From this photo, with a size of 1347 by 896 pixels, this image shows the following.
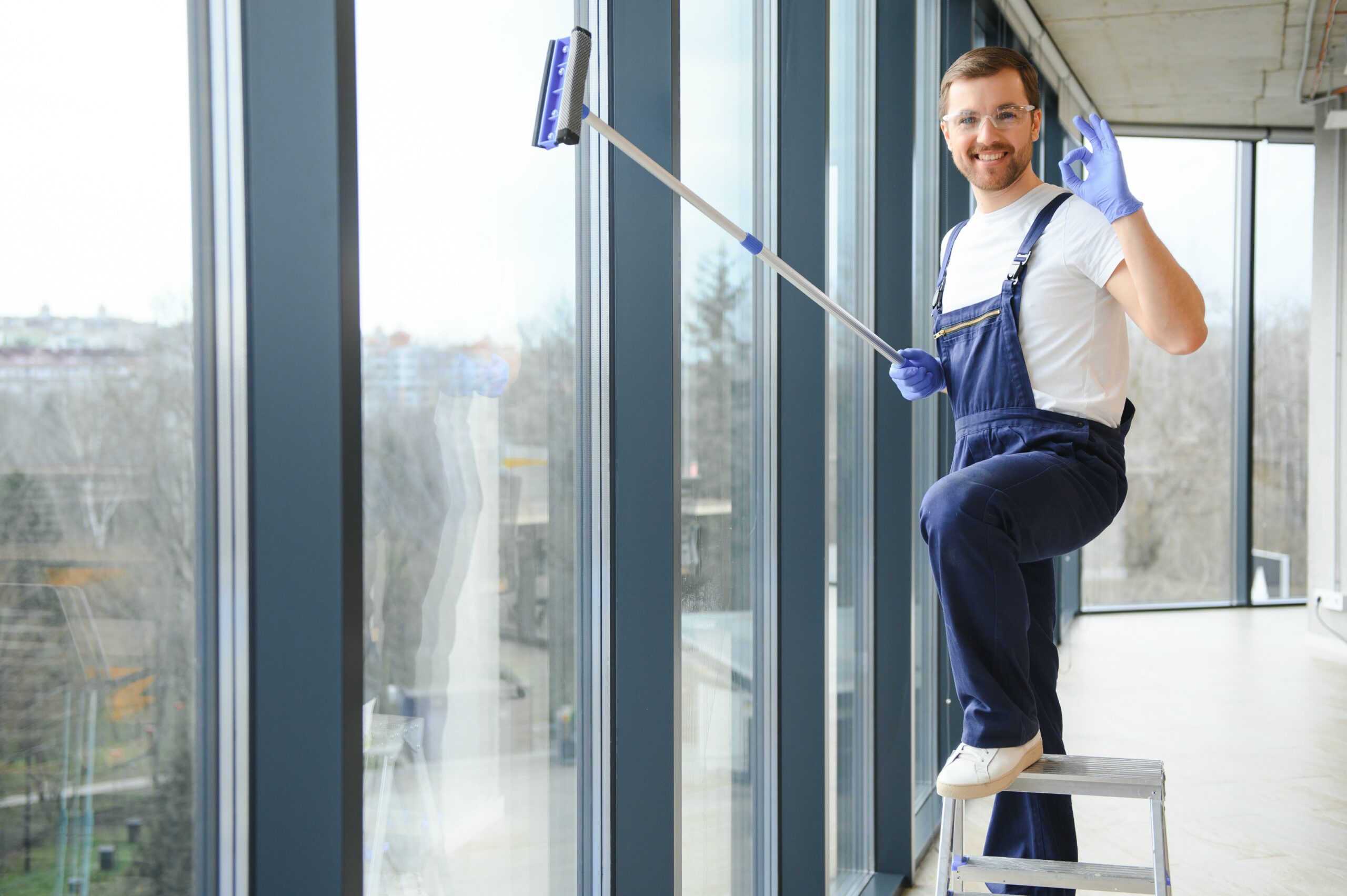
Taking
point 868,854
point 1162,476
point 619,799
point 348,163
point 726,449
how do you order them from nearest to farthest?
point 348,163 < point 619,799 < point 726,449 < point 868,854 < point 1162,476

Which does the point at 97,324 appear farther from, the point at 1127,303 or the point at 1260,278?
the point at 1260,278

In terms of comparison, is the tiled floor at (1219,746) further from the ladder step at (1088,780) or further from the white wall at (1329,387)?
the ladder step at (1088,780)

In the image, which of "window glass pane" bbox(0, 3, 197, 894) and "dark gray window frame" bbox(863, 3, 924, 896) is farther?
"dark gray window frame" bbox(863, 3, 924, 896)

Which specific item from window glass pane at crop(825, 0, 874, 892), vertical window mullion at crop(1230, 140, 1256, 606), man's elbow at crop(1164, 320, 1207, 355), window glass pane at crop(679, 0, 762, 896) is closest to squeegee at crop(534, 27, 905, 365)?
window glass pane at crop(679, 0, 762, 896)

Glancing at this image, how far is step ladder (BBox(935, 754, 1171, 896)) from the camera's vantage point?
5.48ft

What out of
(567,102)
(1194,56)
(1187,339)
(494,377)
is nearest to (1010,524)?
(1187,339)

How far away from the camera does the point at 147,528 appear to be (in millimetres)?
941

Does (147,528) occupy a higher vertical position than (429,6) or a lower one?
lower

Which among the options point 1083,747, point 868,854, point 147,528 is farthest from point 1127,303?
point 1083,747

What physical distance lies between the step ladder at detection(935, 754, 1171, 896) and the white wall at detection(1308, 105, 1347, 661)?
194 inches

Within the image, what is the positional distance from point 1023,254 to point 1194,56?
4.57 metres

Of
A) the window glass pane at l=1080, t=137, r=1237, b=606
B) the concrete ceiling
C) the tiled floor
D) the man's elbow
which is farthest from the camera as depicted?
the window glass pane at l=1080, t=137, r=1237, b=606

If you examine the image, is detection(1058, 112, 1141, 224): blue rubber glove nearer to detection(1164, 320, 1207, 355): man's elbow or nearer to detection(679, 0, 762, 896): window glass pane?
detection(1164, 320, 1207, 355): man's elbow

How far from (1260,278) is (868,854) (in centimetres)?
599
